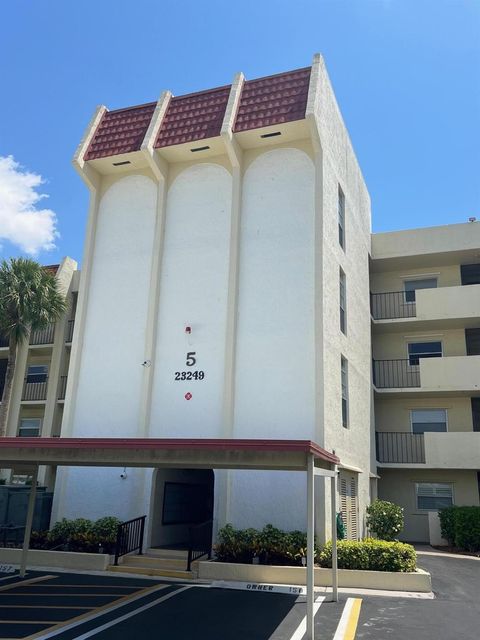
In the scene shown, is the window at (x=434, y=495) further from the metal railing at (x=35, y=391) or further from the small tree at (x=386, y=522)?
the metal railing at (x=35, y=391)

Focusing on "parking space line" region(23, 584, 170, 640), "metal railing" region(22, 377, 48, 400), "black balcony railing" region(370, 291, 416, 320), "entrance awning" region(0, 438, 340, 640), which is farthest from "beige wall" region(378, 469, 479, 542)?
"metal railing" region(22, 377, 48, 400)

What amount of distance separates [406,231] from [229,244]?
1066 cm

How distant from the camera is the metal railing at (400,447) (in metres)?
22.2

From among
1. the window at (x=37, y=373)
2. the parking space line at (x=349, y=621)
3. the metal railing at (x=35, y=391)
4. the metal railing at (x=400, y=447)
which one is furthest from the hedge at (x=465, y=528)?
the window at (x=37, y=373)

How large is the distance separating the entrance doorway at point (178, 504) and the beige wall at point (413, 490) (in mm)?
8086

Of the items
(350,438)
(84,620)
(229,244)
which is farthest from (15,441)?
(350,438)

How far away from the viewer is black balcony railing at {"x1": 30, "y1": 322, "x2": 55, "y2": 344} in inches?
1073

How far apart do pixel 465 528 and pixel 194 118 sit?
16.6m

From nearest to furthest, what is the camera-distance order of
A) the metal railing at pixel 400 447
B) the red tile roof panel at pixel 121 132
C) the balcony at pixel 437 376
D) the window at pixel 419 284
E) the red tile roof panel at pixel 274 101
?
the red tile roof panel at pixel 274 101
the red tile roof panel at pixel 121 132
the metal railing at pixel 400 447
the balcony at pixel 437 376
the window at pixel 419 284

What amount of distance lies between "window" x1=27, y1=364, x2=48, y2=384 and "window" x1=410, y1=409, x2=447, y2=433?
17.8 metres

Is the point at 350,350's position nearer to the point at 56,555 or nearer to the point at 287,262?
the point at 287,262

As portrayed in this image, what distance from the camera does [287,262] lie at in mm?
17156

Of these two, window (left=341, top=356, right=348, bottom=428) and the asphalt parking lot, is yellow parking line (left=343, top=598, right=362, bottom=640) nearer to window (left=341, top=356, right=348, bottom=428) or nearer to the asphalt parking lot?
the asphalt parking lot

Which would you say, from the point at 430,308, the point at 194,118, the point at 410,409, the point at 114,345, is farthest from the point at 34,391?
the point at 430,308
